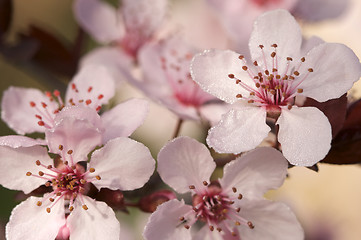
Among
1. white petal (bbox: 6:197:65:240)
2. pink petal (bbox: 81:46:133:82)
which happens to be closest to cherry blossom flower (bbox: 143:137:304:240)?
white petal (bbox: 6:197:65:240)

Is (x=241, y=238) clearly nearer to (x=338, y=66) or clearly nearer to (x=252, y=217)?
(x=252, y=217)

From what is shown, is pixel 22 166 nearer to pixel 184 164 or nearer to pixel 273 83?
pixel 184 164

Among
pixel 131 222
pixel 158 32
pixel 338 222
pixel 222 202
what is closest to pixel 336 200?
pixel 338 222

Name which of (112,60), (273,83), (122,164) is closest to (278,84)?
(273,83)

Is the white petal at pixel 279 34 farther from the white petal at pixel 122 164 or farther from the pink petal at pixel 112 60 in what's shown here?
the pink petal at pixel 112 60

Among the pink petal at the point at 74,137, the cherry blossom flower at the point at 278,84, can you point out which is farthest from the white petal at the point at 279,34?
the pink petal at the point at 74,137

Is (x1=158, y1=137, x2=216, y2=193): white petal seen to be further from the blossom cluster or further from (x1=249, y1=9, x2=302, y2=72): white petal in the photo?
(x1=249, y1=9, x2=302, y2=72): white petal
